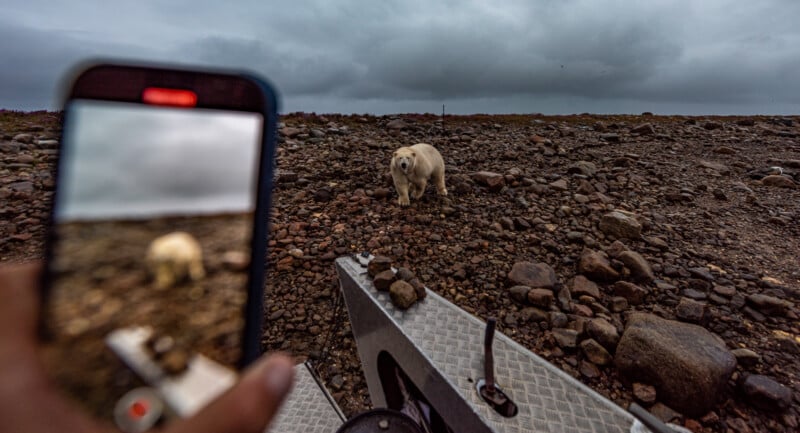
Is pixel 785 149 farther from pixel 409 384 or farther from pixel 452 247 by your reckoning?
pixel 409 384

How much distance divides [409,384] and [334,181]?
4886mm

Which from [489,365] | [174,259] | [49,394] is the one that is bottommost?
[489,365]

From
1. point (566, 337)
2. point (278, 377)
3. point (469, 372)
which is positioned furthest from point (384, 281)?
point (566, 337)

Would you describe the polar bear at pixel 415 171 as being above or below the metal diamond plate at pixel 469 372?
above

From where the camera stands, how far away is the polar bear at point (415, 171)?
5.50m

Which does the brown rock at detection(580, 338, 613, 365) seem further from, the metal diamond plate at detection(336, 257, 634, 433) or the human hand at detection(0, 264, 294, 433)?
the human hand at detection(0, 264, 294, 433)

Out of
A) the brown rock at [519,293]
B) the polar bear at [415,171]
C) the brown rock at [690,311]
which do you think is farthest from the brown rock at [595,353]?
the polar bear at [415,171]

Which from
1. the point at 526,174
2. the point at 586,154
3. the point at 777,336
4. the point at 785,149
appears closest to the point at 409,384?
the point at 777,336

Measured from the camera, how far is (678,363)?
7.47 ft

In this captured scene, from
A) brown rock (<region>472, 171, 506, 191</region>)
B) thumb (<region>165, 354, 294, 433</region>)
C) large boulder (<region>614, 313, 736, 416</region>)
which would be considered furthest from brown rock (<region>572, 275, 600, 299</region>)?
thumb (<region>165, 354, 294, 433</region>)

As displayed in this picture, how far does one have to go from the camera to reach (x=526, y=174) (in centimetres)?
668

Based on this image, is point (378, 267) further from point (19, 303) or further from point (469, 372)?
point (19, 303)

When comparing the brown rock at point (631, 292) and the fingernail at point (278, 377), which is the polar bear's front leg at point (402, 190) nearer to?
the brown rock at point (631, 292)

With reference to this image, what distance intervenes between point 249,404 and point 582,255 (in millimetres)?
3849
